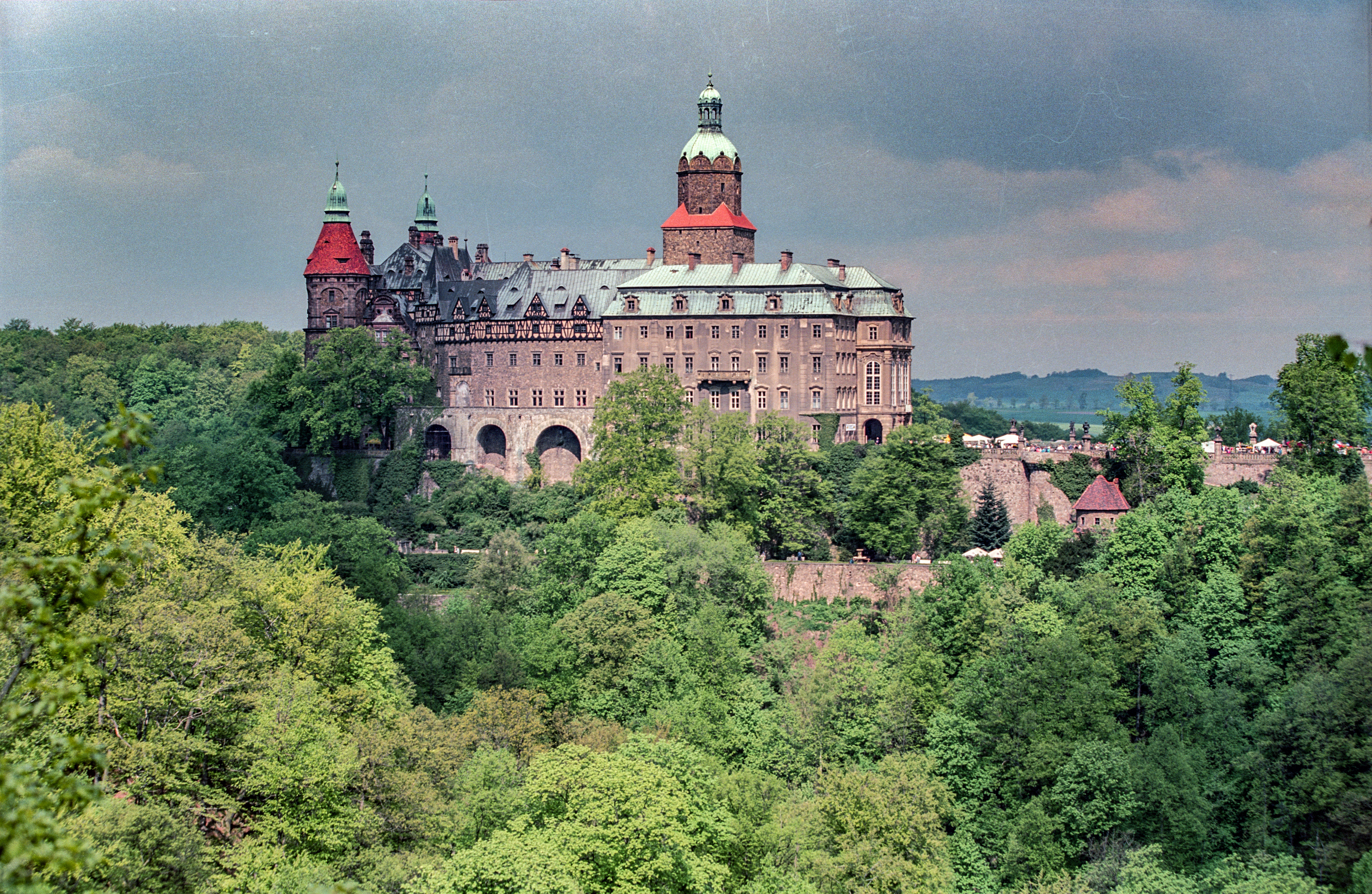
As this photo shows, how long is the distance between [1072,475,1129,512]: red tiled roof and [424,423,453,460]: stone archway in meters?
32.4

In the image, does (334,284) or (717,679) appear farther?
(334,284)

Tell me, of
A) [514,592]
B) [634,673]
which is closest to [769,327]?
[514,592]

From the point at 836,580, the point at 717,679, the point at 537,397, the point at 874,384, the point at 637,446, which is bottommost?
the point at 717,679

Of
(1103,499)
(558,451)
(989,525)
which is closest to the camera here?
(1103,499)

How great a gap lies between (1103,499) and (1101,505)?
291 millimetres

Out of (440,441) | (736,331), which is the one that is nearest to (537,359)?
(440,441)

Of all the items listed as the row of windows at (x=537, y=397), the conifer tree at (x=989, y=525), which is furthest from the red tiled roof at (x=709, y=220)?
the conifer tree at (x=989, y=525)

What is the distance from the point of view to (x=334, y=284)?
76.8m

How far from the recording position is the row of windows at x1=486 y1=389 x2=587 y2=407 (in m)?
76.0

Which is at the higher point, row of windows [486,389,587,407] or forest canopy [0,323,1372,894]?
row of windows [486,389,587,407]

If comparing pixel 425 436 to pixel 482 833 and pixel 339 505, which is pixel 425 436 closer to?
pixel 339 505

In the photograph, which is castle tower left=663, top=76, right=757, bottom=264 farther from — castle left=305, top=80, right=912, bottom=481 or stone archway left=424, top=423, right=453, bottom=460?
stone archway left=424, top=423, right=453, bottom=460

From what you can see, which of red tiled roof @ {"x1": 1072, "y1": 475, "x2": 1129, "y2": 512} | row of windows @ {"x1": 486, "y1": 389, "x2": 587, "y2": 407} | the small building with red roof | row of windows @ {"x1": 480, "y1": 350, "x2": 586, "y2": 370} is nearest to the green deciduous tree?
row of windows @ {"x1": 486, "y1": 389, "x2": 587, "y2": 407}

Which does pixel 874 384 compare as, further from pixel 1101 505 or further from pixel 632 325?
pixel 1101 505
